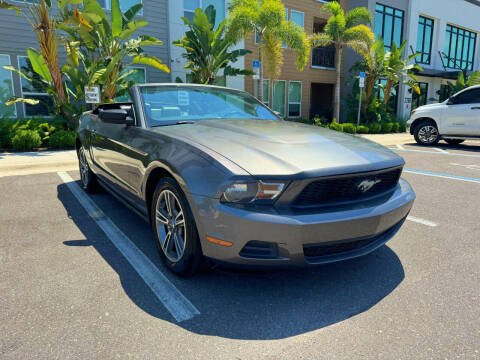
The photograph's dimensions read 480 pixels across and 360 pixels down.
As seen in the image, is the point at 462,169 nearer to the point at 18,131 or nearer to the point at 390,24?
the point at 18,131

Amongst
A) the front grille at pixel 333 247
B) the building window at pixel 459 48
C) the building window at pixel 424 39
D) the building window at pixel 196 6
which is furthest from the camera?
the building window at pixel 459 48

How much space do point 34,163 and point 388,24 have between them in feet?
73.0

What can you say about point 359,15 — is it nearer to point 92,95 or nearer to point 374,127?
point 374,127

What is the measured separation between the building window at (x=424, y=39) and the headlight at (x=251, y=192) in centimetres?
2673

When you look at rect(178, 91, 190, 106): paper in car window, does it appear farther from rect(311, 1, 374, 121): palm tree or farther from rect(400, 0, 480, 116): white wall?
rect(400, 0, 480, 116): white wall

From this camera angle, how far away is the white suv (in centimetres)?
1079

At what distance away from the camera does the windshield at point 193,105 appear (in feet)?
11.8

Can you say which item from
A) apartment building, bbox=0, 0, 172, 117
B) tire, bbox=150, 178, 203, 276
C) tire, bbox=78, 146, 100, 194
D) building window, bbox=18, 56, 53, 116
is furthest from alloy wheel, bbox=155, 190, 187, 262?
building window, bbox=18, 56, 53, 116

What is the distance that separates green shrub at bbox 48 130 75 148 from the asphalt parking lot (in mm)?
6541

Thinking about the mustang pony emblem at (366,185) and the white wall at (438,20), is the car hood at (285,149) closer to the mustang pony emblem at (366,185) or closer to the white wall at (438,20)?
the mustang pony emblem at (366,185)

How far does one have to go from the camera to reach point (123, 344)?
213cm

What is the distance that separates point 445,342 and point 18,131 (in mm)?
10492

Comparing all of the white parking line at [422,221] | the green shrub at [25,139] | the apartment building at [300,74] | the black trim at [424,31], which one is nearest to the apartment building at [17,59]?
the green shrub at [25,139]

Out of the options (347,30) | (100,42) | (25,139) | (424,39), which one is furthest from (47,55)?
(424,39)
